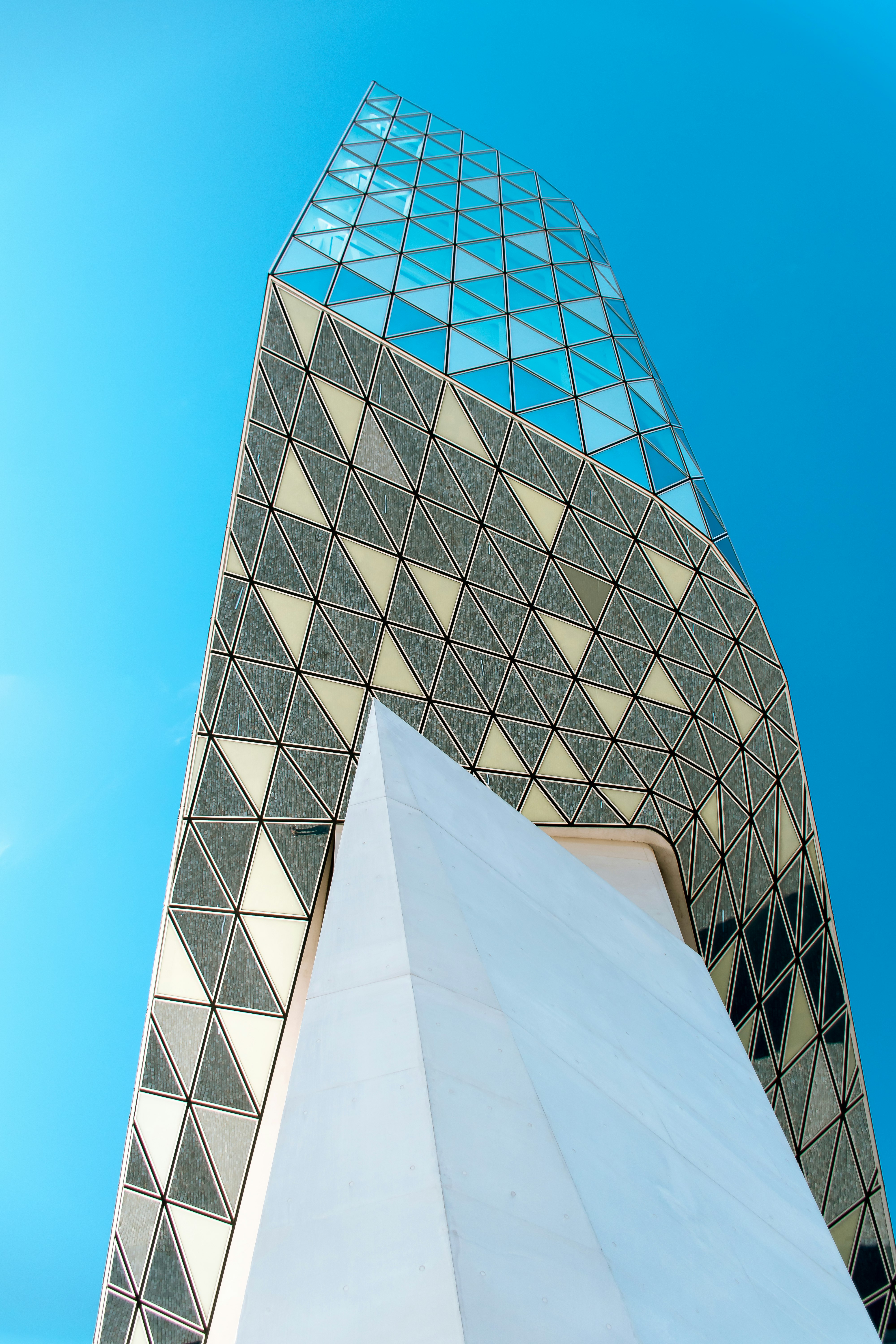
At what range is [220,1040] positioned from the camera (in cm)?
1535

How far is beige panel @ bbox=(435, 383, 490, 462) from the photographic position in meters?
15.6

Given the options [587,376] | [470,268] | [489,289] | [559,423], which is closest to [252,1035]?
[559,423]

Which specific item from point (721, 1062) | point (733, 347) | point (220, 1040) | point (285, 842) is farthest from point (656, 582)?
point (733, 347)

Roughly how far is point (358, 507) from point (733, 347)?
117 feet

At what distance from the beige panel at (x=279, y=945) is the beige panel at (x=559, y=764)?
483 centimetres

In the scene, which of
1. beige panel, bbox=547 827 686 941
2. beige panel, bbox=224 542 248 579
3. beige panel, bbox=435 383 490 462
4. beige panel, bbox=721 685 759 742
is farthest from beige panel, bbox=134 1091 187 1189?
beige panel, bbox=435 383 490 462

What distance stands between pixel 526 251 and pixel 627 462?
636 cm

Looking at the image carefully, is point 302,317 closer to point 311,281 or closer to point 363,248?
point 311,281

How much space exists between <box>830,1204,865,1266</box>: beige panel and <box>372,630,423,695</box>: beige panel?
513 inches

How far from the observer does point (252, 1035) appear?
15.4m

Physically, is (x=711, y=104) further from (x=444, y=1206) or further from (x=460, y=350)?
(x=444, y=1206)

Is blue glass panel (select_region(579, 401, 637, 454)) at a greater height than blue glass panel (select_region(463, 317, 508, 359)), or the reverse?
blue glass panel (select_region(463, 317, 508, 359))

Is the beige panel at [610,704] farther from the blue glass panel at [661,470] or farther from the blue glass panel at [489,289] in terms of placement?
the blue glass panel at [489,289]

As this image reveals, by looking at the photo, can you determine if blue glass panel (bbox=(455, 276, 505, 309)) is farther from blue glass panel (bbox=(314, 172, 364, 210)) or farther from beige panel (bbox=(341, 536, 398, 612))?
beige panel (bbox=(341, 536, 398, 612))
